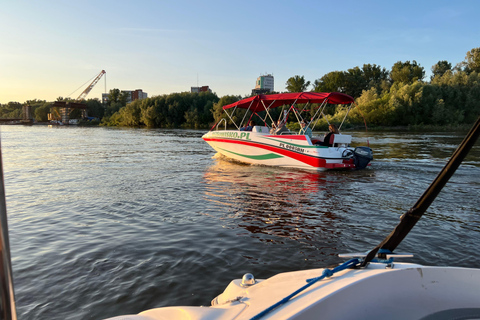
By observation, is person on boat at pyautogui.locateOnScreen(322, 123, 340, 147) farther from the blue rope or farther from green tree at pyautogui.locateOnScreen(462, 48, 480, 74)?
green tree at pyautogui.locateOnScreen(462, 48, 480, 74)

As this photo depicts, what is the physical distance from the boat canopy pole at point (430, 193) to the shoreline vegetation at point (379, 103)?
40.9 m

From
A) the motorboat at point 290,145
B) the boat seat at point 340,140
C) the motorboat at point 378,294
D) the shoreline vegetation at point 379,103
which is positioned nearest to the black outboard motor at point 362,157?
the motorboat at point 290,145

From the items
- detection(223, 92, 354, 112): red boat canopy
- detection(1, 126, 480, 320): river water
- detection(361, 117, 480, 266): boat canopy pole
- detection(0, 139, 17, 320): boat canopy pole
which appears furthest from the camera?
detection(223, 92, 354, 112): red boat canopy

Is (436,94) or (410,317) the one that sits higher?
(436,94)

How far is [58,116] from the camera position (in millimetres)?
122938

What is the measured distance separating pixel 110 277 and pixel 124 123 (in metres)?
84.3

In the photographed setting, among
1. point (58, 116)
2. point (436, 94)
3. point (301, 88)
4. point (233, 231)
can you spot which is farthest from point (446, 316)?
point (58, 116)

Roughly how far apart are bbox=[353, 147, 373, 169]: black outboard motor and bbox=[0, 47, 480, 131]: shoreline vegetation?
1171 inches

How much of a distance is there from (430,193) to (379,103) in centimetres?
6865

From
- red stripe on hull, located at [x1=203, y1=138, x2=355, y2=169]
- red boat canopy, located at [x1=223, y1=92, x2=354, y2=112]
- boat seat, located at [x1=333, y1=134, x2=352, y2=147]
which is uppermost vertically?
red boat canopy, located at [x1=223, y1=92, x2=354, y2=112]

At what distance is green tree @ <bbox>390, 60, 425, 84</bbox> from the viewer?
283ft

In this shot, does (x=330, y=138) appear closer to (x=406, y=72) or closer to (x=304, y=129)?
(x=304, y=129)

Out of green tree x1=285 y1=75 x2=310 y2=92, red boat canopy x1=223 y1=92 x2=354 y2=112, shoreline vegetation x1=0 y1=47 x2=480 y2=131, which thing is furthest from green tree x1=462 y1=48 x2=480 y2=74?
red boat canopy x1=223 y1=92 x2=354 y2=112

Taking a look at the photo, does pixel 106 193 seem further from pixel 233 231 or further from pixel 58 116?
pixel 58 116
